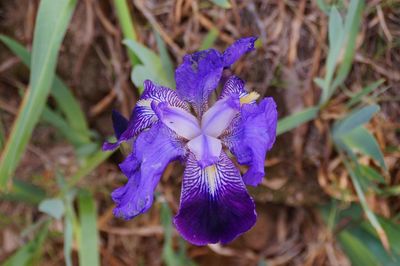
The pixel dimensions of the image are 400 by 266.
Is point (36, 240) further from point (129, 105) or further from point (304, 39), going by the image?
point (304, 39)

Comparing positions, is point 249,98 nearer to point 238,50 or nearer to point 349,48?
point 238,50

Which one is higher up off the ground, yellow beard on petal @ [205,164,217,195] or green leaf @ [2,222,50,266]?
green leaf @ [2,222,50,266]

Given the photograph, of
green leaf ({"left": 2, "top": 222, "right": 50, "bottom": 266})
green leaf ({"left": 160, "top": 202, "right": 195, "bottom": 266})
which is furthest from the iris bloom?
green leaf ({"left": 2, "top": 222, "right": 50, "bottom": 266})

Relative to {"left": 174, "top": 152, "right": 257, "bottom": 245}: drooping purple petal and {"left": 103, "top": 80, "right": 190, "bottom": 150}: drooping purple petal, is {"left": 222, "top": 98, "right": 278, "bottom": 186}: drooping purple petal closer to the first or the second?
{"left": 174, "top": 152, "right": 257, "bottom": 245}: drooping purple petal

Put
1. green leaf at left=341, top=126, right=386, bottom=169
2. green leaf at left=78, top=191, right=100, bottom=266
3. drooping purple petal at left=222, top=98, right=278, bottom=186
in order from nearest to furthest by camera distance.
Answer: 1. drooping purple petal at left=222, top=98, right=278, bottom=186
2. green leaf at left=341, top=126, right=386, bottom=169
3. green leaf at left=78, top=191, right=100, bottom=266

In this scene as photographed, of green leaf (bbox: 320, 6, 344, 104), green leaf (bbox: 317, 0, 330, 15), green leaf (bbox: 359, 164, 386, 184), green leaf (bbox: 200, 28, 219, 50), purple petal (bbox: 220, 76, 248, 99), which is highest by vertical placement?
green leaf (bbox: 200, 28, 219, 50)

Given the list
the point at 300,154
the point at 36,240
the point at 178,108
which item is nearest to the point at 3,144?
the point at 36,240
